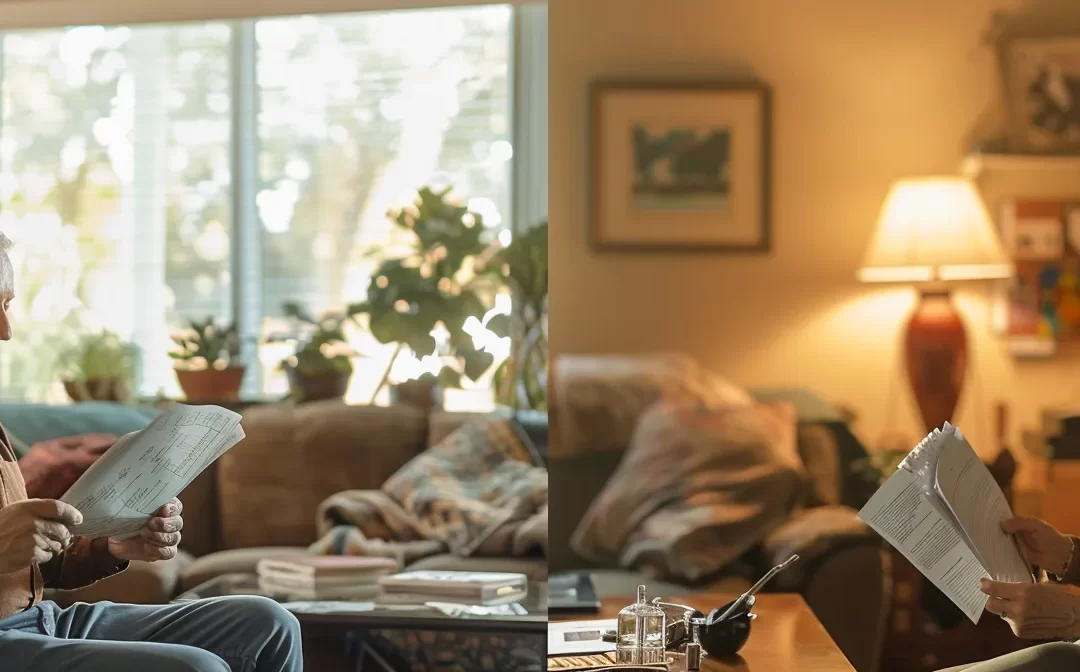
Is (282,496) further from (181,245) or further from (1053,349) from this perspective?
(1053,349)

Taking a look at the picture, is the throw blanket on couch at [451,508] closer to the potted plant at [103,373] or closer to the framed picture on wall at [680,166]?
the framed picture on wall at [680,166]

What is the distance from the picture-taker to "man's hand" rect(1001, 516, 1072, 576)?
1.59 m

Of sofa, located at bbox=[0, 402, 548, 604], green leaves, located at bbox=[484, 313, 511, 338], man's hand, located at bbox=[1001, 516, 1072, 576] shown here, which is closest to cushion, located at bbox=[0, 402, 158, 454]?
sofa, located at bbox=[0, 402, 548, 604]

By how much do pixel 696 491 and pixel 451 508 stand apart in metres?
0.71

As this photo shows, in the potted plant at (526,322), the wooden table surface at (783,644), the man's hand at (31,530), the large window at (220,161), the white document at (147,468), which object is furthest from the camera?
the large window at (220,161)

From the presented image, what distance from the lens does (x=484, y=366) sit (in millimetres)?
3484

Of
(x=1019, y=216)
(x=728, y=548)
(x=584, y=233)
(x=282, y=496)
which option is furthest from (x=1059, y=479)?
(x=282, y=496)

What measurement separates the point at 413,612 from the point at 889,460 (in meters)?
1.59

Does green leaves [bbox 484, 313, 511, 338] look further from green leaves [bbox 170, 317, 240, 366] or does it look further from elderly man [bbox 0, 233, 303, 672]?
elderly man [bbox 0, 233, 303, 672]

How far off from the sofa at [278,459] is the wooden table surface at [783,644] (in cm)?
88

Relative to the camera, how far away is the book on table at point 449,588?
7.86ft

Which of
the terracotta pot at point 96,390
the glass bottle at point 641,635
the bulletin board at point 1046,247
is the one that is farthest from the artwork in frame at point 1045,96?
the terracotta pot at point 96,390

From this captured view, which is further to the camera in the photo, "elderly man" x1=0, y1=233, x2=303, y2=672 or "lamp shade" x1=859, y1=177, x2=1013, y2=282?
"lamp shade" x1=859, y1=177, x2=1013, y2=282

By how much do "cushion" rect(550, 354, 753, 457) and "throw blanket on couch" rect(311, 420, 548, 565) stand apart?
173 millimetres
